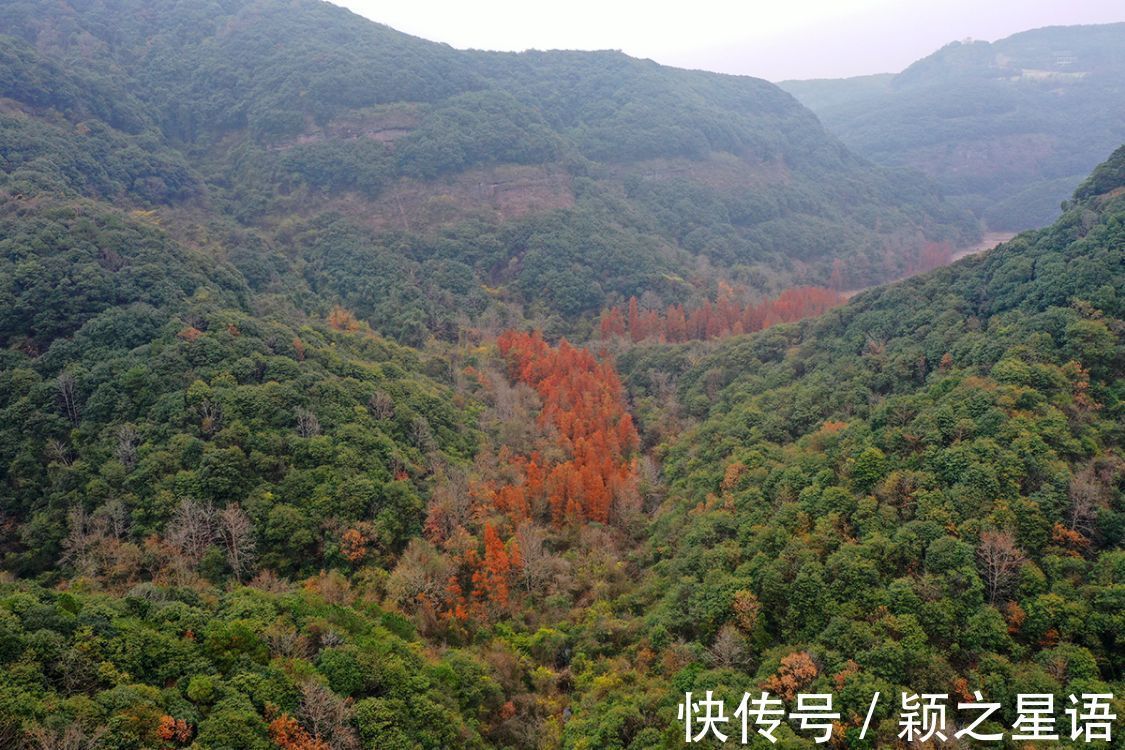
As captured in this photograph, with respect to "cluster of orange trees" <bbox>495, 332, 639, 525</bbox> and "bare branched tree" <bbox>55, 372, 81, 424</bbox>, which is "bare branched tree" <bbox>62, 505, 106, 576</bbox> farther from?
"cluster of orange trees" <bbox>495, 332, 639, 525</bbox>

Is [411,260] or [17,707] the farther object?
[411,260]

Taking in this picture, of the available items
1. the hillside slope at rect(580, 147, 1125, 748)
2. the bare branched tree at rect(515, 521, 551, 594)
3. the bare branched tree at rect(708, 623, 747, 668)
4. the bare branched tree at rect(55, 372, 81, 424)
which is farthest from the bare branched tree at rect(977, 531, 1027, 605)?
the bare branched tree at rect(55, 372, 81, 424)

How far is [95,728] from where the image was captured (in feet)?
77.0

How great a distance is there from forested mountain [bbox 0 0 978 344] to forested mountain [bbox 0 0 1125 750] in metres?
1.63

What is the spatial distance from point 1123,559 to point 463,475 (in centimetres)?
3947

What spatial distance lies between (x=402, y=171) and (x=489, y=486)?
283 feet

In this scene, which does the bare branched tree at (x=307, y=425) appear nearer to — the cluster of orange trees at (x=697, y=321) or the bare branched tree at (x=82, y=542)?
the bare branched tree at (x=82, y=542)

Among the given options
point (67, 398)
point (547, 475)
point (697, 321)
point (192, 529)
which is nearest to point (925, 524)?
point (547, 475)

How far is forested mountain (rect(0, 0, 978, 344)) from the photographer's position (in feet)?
314

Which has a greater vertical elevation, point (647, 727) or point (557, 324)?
point (557, 324)

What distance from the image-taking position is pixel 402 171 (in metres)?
122

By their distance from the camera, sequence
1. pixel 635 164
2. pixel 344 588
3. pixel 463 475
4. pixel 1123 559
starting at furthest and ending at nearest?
pixel 635 164, pixel 463 475, pixel 344 588, pixel 1123 559

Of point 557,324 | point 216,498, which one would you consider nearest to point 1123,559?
point 216,498

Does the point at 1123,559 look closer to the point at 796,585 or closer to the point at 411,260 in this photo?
the point at 796,585
